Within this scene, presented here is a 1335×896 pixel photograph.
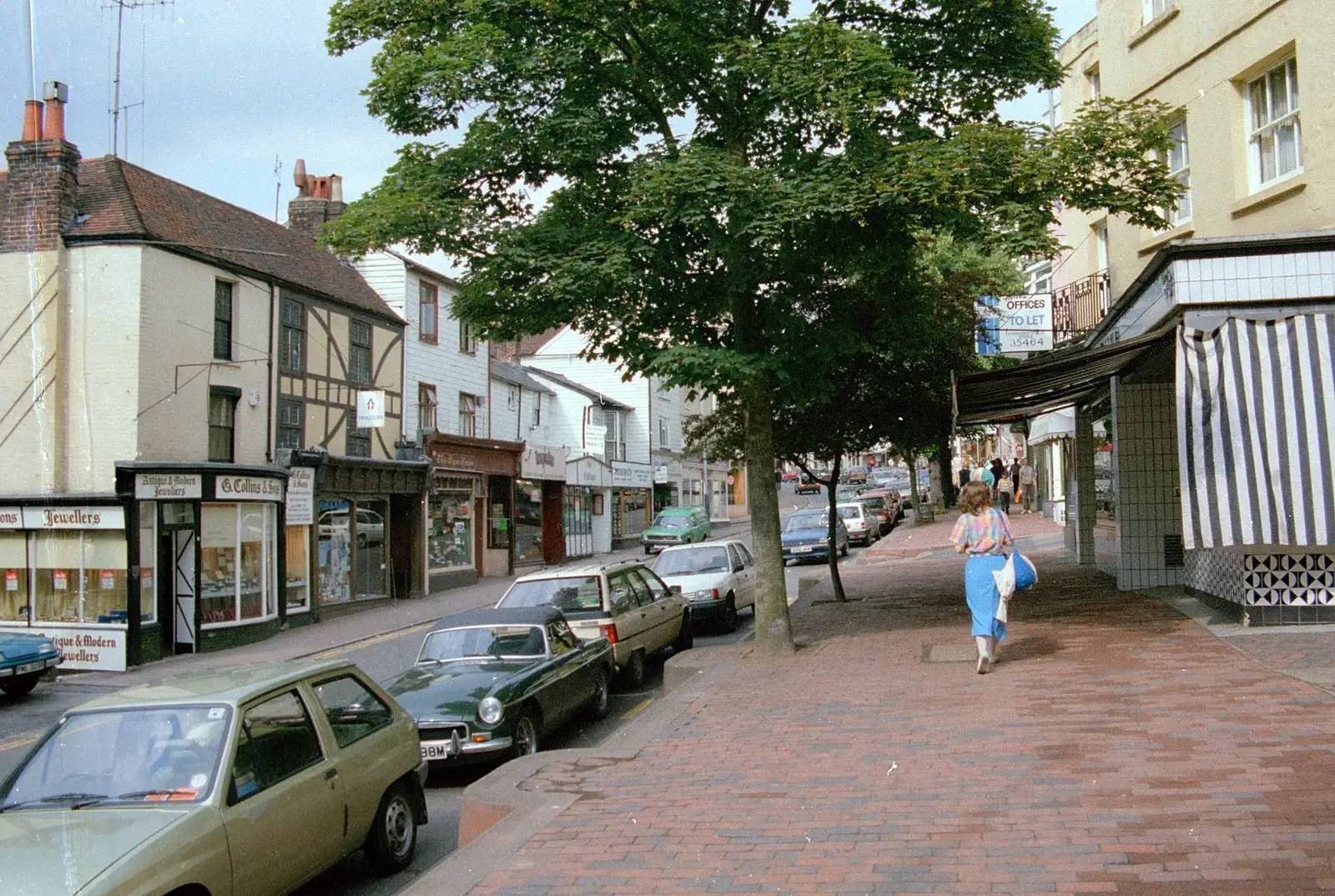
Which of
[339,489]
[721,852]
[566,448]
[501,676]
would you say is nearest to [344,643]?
[339,489]

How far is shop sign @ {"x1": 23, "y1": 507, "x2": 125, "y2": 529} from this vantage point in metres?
18.7

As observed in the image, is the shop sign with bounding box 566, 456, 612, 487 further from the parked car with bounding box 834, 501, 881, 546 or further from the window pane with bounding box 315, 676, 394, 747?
the window pane with bounding box 315, 676, 394, 747

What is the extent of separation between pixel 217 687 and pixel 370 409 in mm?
20542

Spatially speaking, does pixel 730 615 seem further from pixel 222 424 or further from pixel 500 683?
pixel 222 424

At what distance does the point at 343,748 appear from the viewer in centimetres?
639

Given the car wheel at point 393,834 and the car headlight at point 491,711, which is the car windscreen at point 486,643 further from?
the car wheel at point 393,834

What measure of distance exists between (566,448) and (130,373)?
22236mm

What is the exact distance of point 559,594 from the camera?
13.4 meters

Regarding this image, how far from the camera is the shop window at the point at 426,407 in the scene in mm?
30016

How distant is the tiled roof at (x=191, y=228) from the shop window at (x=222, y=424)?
2598 millimetres

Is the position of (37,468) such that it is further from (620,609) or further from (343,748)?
(343,748)

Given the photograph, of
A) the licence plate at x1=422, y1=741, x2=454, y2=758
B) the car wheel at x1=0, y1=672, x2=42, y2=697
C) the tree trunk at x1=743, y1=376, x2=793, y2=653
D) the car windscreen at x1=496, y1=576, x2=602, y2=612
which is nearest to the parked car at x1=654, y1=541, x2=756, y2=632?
the car windscreen at x1=496, y1=576, x2=602, y2=612

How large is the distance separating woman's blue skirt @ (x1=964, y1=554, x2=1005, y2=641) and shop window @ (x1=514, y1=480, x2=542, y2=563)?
26967 millimetres

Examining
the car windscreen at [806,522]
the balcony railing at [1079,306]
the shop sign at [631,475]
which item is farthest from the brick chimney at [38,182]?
the shop sign at [631,475]
